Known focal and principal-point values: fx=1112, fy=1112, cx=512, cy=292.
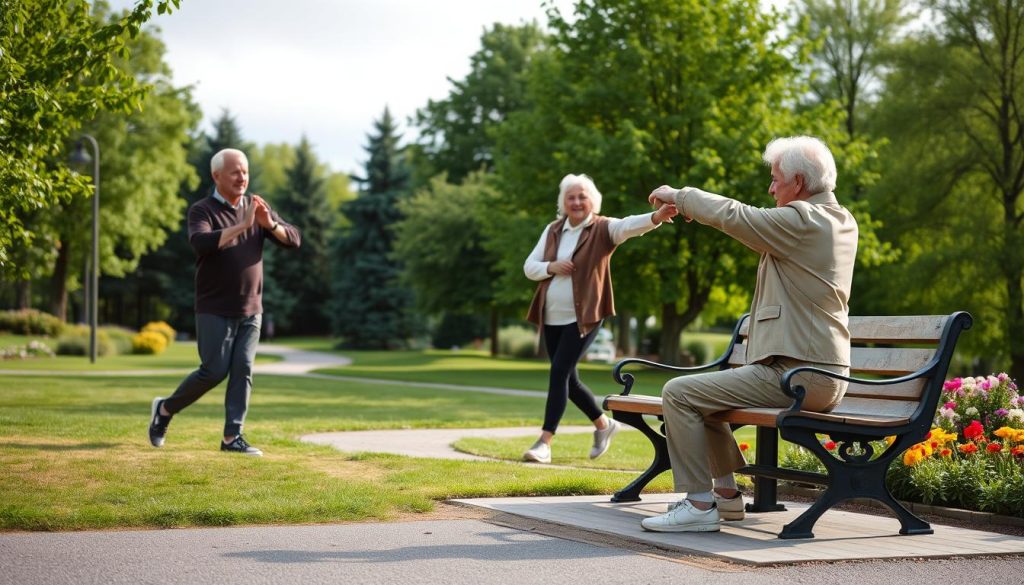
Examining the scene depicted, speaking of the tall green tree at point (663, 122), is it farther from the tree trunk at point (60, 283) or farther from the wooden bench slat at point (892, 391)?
the tree trunk at point (60, 283)

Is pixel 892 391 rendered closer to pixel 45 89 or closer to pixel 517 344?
pixel 45 89

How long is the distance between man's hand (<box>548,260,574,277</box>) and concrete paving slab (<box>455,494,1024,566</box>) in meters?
2.23

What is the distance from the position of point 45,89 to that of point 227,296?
Result: 6.52ft

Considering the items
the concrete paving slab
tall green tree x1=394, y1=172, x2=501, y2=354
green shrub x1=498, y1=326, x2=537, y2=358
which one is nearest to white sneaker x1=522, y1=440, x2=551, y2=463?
the concrete paving slab

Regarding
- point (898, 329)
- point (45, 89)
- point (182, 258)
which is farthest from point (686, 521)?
point (182, 258)

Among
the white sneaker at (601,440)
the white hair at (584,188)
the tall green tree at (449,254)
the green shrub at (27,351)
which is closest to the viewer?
the white hair at (584,188)

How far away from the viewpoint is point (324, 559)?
4.75 metres

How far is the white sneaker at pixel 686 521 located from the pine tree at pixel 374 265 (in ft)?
171

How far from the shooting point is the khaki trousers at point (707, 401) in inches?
220

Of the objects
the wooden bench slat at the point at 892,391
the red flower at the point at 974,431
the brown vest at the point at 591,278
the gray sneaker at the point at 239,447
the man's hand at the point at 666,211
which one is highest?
the man's hand at the point at 666,211

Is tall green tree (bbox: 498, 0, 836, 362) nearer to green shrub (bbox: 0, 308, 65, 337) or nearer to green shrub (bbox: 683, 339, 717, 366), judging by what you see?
green shrub (bbox: 683, 339, 717, 366)

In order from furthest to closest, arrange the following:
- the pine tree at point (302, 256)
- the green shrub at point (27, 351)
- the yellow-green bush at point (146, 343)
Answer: the pine tree at point (302, 256) < the yellow-green bush at point (146, 343) < the green shrub at point (27, 351)

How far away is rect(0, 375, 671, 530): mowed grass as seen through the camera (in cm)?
567

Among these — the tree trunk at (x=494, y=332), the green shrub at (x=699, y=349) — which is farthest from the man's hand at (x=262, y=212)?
the green shrub at (x=699, y=349)
